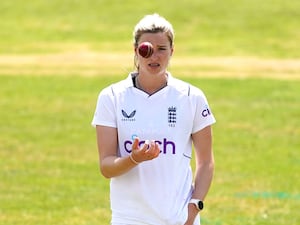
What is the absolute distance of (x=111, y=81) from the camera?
75.7ft

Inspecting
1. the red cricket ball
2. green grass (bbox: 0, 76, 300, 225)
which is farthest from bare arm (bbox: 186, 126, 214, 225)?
green grass (bbox: 0, 76, 300, 225)

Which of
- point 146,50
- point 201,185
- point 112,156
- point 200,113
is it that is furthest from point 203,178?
point 146,50

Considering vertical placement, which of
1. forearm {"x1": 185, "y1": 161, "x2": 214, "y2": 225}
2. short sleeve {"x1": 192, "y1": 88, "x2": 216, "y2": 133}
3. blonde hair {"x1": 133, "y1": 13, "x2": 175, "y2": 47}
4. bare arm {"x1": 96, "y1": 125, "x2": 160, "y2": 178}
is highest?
blonde hair {"x1": 133, "y1": 13, "x2": 175, "y2": 47}

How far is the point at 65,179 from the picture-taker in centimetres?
1259

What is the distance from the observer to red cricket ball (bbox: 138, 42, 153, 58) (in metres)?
5.05

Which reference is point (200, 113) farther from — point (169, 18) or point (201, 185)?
point (169, 18)

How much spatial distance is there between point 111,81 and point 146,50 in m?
18.1

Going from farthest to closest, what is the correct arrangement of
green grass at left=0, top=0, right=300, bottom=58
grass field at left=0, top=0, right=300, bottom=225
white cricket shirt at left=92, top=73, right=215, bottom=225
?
green grass at left=0, top=0, right=300, bottom=58 → grass field at left=0, top=0, right=300, bottom=225 → white cricket shirt at left=92, top=73, right=215, bottom=225

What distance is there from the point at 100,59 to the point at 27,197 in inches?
765

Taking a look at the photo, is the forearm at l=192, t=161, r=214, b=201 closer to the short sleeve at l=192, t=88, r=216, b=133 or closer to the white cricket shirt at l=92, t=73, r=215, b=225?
the white cricket shirt at l=92, t=73, r=215, b=225

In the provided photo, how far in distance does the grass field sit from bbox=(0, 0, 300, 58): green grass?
0.16 feet

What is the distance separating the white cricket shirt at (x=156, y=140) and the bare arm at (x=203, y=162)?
0.08 meters

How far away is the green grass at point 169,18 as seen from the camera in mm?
34750

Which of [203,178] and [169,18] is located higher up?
[169,18]
